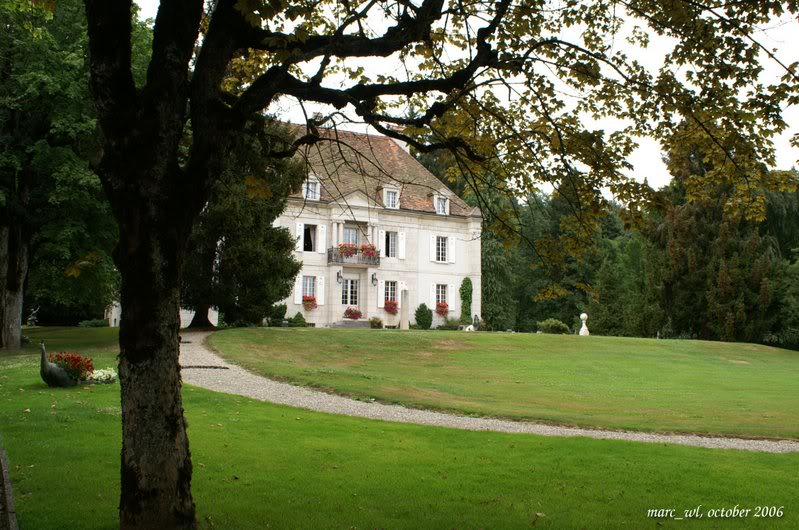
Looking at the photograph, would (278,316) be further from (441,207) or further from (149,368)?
(149,368)

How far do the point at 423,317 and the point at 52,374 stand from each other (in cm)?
3160

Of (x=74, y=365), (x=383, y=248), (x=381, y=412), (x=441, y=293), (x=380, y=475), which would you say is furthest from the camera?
(x=441, y=293)

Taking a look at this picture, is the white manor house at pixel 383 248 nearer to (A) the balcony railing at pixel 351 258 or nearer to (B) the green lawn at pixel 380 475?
(A) the balcony railing at pixel 351 258

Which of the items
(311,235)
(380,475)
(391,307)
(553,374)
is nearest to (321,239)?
(311,235)

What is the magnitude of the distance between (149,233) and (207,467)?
13.3ft

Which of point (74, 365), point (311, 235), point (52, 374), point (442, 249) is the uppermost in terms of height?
point (311, 235)

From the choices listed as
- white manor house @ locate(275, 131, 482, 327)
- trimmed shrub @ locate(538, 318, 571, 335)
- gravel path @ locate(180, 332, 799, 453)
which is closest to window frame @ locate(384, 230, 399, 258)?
white manor house @ locate(275, 131, 482, 327)

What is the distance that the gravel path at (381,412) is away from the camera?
12.2 m

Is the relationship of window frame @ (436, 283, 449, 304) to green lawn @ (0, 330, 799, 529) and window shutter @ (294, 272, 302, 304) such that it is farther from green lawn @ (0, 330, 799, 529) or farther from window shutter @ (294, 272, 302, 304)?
green lawn @ (0, 330, 799, 529)

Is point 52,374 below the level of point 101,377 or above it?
above

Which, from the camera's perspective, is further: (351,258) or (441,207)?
(441,207)

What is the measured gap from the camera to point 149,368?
16.7ft

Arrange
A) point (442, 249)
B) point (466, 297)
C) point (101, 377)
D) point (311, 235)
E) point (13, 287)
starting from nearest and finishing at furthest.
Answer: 1. point (101, 377)
2. point (13, 287)
3. point (311, 235)
4. point (466, 297)
5. point (442, 249)

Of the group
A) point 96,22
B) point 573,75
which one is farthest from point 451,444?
point 96,22
